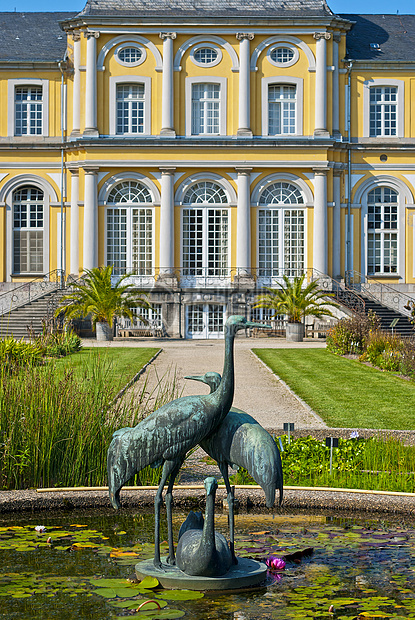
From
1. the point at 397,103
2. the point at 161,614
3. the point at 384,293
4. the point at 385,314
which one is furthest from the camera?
the point at 397,103

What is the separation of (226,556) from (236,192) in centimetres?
3075

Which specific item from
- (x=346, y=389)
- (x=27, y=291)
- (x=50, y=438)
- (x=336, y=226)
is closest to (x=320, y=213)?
(x=336, y=226)

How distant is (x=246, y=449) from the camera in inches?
204

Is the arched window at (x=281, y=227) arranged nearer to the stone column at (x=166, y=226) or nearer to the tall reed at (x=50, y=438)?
the stone column at (x=166, y=226)

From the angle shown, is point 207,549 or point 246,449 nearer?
point 246,449

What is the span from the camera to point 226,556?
17.9ft

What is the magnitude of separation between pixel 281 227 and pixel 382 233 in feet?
15.2

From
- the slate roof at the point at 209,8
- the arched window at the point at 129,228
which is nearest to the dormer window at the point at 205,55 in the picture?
the slate roof at the point at 209,8

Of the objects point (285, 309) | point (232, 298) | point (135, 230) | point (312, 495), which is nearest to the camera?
point (312, 495)

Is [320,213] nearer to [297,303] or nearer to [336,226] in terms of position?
[336,226]

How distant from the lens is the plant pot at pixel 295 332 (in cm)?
2942

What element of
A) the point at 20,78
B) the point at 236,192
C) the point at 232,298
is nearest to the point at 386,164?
the point at 236,192

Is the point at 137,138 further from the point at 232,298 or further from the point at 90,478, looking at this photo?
the point at 90,478

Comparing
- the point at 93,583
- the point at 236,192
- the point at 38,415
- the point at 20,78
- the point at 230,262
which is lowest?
the point at 93,583
